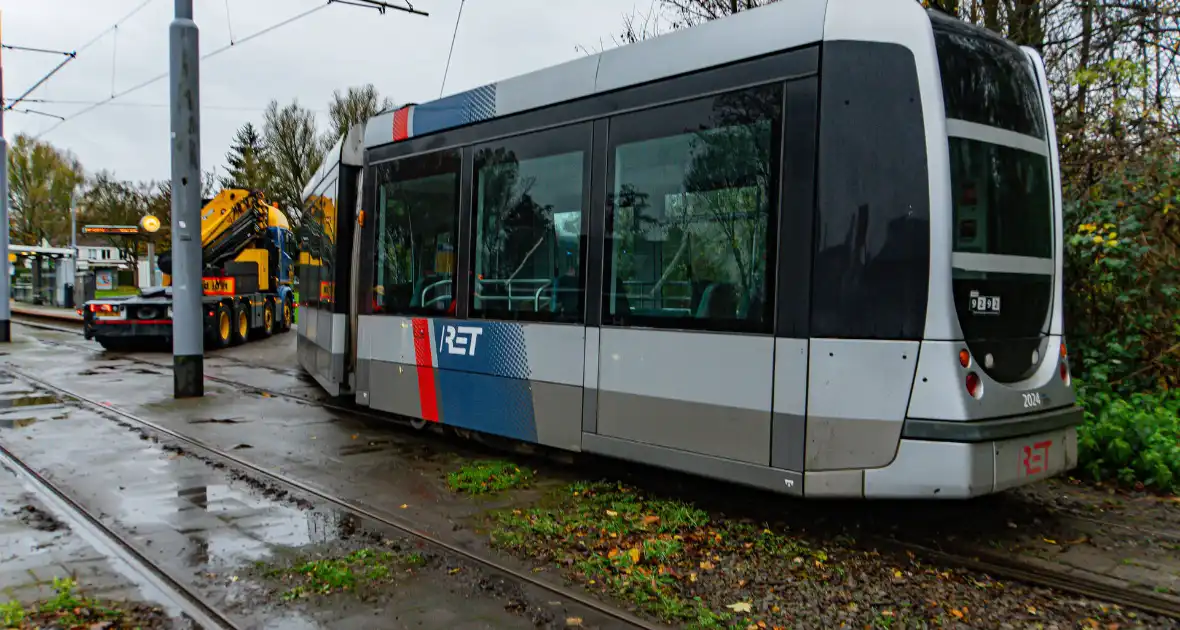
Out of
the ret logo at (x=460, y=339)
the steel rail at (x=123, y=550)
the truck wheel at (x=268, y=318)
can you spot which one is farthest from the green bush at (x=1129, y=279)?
the truck wheel at (x=268, y=318)

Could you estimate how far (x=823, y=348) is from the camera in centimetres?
471

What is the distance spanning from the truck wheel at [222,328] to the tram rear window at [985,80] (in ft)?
58.5

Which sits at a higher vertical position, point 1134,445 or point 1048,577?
point 1134,445

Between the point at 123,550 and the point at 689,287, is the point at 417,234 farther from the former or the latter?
the point at 123,550

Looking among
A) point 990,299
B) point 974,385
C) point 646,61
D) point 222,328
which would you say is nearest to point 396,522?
point 646,61

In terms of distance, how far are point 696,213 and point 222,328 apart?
1687 cm

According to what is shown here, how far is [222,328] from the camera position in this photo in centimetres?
1947

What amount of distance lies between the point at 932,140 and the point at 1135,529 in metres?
2.84

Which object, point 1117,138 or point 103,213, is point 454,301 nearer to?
point 1117,138

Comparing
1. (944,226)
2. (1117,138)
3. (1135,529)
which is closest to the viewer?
(944,226)

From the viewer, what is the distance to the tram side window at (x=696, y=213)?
197 inches

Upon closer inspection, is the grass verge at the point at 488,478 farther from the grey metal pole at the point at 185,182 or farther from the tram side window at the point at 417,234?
the grey metal pole at the point at 185,182

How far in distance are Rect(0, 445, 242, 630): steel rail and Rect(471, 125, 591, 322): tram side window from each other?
3021mm

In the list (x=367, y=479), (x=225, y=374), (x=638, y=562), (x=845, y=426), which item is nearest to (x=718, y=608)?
(x=638, y=562)
